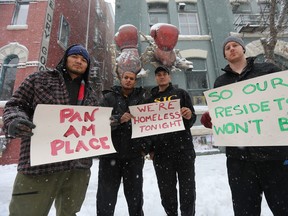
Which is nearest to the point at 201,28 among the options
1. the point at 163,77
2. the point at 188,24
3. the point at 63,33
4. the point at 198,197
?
the point at 188,24

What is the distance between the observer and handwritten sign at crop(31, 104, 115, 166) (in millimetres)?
1702

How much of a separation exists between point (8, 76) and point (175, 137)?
836cm

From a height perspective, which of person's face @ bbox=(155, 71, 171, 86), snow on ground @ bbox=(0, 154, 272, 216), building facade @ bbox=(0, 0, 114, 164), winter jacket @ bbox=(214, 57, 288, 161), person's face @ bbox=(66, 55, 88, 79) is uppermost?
building facade @ bbox=(0, 0, 114, 164)

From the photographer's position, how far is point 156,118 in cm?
266

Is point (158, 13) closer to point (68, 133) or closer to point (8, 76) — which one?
point (8, 76)

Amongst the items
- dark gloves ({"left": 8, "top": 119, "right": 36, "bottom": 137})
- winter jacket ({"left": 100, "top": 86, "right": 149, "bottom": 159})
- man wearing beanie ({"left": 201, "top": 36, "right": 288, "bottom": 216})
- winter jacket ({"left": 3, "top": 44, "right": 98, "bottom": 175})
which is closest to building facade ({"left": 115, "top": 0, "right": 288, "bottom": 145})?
winter jacket ({"left": 100, "top": 86, "right": 149, "bottom": 159})

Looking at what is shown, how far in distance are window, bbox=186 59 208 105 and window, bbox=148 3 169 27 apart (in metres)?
2.49

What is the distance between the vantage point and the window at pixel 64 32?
32.8 feet

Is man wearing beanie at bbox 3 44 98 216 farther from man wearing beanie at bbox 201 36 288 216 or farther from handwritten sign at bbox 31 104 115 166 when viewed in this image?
man wearing beanie at bbox 201 36 288 216

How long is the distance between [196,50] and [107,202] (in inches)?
315

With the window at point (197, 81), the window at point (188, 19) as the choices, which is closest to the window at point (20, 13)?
the window at point (188, 19)

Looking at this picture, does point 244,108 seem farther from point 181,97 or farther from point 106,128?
point 106,128

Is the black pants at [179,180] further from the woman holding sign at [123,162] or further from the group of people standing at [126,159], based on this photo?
the woman holding sign at [123,162]

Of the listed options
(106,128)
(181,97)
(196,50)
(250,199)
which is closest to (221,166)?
(181,97)
